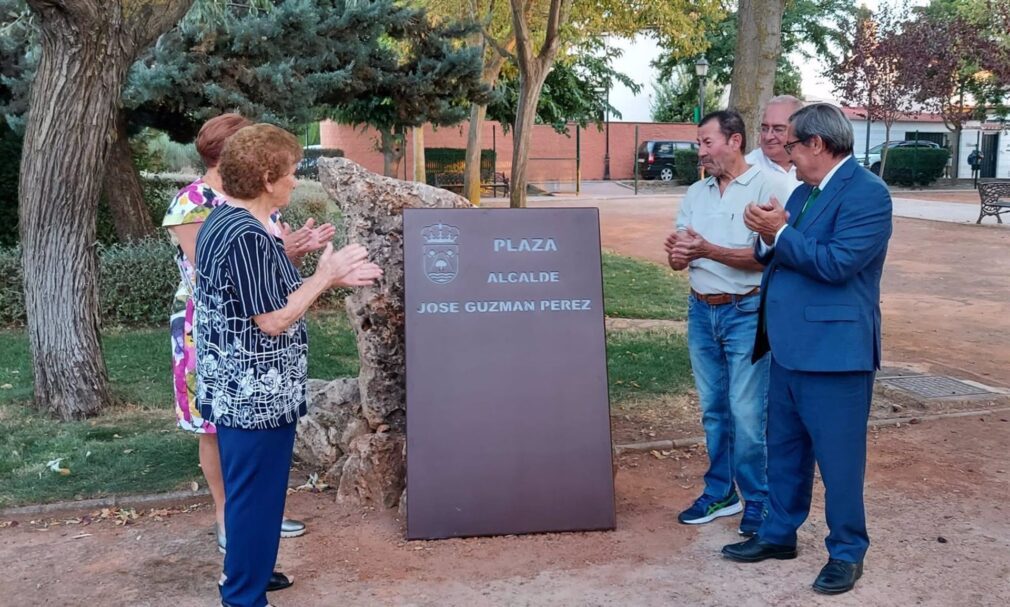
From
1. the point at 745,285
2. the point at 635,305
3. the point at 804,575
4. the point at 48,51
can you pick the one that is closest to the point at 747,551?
the point at 804,575

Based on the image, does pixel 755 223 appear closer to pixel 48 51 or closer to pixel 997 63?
pixel 48 51

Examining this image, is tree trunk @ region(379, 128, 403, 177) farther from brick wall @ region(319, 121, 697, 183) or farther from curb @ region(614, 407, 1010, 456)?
curb @ region(614, 407, 1010, 456)

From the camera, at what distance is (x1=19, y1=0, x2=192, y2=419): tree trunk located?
6008 mm

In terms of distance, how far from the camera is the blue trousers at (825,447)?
11.9 ft

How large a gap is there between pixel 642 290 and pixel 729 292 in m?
7.67

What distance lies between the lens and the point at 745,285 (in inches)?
165

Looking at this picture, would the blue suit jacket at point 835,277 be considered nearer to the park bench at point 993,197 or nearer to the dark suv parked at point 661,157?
the park bench at point 993,197

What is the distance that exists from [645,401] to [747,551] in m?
2.71

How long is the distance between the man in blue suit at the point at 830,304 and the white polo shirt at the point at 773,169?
469mm

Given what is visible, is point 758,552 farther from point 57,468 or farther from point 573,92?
point 573,92

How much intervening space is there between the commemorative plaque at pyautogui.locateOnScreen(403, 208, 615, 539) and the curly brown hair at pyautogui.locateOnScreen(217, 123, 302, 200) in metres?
A: 1.12

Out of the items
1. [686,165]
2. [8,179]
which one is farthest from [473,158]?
[686,165]

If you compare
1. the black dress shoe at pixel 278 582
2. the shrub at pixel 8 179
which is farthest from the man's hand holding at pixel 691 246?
the shrub at pixel 8 179

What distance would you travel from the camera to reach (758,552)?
4.03 metres
